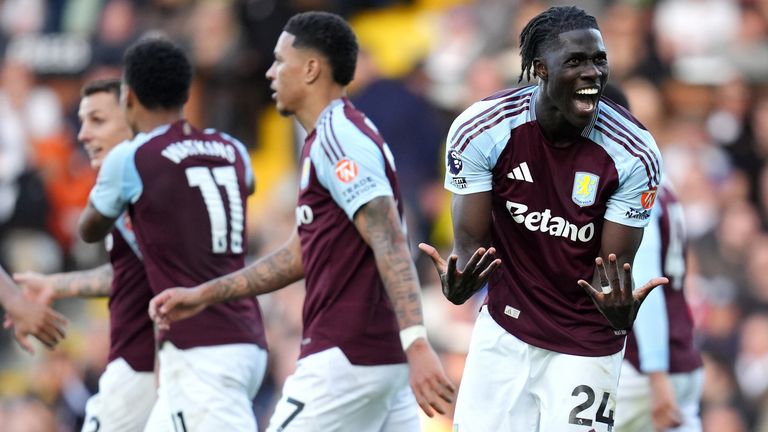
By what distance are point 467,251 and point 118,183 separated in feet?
7.30

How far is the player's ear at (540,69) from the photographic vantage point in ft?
20.1

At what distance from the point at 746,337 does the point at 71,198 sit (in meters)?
7.48

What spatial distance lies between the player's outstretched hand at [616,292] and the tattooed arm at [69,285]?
11.5ft

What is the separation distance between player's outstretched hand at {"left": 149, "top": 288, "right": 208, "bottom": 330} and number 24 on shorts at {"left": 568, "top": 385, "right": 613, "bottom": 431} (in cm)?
200

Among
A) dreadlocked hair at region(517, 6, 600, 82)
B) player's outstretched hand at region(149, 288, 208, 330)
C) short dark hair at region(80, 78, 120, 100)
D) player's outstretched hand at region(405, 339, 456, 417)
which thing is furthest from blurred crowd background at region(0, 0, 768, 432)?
dreadlocked hair at region(517, 6, 600, 82)

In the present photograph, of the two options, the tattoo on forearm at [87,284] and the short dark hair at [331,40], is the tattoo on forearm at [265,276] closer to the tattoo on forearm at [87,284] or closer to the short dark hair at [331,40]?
the short dark hair at [331,40]

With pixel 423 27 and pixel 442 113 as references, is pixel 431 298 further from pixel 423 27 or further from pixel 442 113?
pixel 423 27

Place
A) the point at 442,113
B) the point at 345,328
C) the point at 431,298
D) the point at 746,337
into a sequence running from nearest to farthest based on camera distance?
1. the point at 345,328
2. the point at 746,337
3. the point at 431,298
4. the point at 442,113

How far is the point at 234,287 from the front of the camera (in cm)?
716

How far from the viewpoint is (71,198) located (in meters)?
15.3

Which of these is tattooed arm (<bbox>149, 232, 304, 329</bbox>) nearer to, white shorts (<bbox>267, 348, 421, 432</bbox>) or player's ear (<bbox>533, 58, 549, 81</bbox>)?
white shorts (<bbox>267, 348, 421, 432</bbox>)

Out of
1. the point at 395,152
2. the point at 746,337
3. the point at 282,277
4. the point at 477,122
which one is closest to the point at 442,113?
the point at 395,152

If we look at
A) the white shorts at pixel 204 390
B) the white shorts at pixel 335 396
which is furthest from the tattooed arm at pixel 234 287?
the white shorts at pixel 335 396

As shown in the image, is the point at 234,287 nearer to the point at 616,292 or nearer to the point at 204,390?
the point at 204,390
